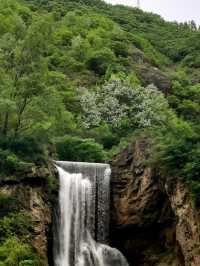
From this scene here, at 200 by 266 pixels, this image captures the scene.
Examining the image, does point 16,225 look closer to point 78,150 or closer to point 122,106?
point 78,150

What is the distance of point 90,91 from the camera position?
5506 centimetres

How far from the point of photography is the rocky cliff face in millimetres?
30719

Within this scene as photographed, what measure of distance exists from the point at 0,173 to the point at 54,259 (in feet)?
16.7

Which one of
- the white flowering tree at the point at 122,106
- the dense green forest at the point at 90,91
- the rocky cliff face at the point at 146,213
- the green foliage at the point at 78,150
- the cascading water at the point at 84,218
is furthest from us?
the white flowering tree at the point at 122,106

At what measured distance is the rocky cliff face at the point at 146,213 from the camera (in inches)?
1209

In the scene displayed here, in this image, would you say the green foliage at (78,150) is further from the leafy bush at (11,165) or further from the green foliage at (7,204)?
the green foliage at (7,204)

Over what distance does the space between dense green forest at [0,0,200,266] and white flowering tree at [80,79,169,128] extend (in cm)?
9

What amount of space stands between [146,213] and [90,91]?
23969 mm

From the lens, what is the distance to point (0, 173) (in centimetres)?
3038

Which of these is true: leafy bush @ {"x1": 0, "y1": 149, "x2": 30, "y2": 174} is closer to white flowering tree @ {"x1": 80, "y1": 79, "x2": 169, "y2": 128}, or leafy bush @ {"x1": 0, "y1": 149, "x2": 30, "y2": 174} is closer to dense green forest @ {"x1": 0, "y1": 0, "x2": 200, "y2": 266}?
dense green forest @ {"x1": 0, "y1": 0, "x2": 200, "y2": 266}

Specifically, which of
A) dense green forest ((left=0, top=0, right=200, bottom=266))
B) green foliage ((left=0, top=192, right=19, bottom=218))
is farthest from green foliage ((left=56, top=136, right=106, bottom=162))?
green foliage ((left=0, top=192, right=19, bottom=218))

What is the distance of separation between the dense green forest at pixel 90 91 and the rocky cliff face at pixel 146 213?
2.90 feet

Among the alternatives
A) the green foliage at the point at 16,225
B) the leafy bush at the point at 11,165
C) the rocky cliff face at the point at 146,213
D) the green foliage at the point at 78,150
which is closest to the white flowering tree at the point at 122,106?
the green foliage at the point at 78,150

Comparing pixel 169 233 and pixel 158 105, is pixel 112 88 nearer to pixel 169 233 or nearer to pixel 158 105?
pixel 158 105
